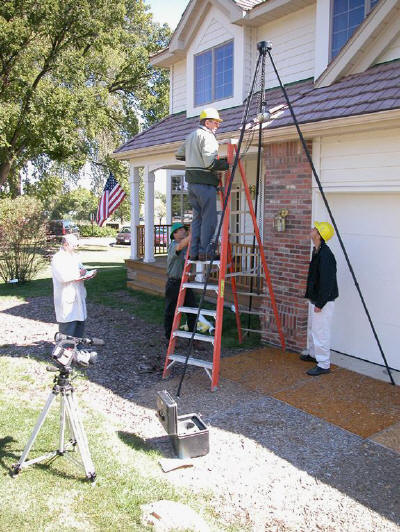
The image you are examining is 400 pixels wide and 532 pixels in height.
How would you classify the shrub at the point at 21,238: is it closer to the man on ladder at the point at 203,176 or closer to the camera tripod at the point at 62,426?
the man on ladder at the point at 203,176

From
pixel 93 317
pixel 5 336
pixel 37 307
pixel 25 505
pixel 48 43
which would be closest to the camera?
pixel 25 505

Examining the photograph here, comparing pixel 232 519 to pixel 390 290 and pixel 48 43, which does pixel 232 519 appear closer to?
pixel 390 290

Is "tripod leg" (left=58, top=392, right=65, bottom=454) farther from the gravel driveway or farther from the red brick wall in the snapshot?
the red brick wall

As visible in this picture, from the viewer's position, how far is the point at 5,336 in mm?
8539

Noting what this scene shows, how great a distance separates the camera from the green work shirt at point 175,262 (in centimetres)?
734

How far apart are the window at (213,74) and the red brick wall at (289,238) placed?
3.85m

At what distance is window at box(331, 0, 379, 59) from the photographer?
7.86 meters

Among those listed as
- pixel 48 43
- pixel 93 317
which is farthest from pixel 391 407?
pixel 48 43

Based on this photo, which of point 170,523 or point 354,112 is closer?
point 170,523

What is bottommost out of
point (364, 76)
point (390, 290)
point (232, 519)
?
point (232, 519)

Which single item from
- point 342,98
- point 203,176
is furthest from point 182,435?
point 342,98

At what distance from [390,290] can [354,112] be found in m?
2.38

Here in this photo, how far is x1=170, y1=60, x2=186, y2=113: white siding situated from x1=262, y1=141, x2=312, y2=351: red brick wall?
6.01 m

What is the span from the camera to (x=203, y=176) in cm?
608
